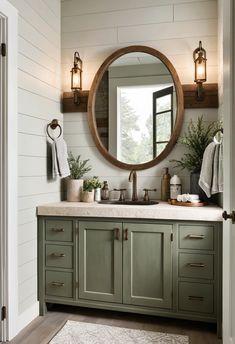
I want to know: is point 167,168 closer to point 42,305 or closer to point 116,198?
point 116,198

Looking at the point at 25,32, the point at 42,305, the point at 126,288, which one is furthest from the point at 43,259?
the point at 25,32

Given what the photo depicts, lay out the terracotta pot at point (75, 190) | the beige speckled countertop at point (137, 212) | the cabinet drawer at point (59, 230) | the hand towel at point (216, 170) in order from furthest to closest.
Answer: the terracotta pot at point (75, 190), the cabinet drawer at point (59, 230), the hand towel at point (216, 170), the beige speckled countertop at point (137, 212)

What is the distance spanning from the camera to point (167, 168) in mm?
2898

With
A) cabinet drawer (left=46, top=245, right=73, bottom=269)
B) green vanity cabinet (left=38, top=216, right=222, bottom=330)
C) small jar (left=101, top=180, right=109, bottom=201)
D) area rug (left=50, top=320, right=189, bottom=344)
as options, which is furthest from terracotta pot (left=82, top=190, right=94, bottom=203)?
area rug (left=50, top=320, right=189, bottom=344)

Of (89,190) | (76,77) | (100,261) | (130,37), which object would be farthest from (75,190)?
(130,37)

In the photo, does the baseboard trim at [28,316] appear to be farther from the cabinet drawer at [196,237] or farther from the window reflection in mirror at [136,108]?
the window reflection in mirror at [136,108]

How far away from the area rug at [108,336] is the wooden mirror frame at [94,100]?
53.8 inches

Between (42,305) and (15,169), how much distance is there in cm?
116

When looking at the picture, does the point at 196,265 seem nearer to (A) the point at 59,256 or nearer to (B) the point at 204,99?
(A) the point at 59,256

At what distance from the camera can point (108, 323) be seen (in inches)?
97.0

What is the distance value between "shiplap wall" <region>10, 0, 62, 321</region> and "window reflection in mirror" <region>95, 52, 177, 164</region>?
53 cm

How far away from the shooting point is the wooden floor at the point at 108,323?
2.26 metres

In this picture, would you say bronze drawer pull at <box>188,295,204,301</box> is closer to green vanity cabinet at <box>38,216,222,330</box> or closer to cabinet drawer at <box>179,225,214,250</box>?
green vanity cabinet at <box>38,216,222,330</box>

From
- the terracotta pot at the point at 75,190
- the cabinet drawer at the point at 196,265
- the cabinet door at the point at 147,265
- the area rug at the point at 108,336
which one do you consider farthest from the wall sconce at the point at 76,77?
the area rug at the point at 108,336
